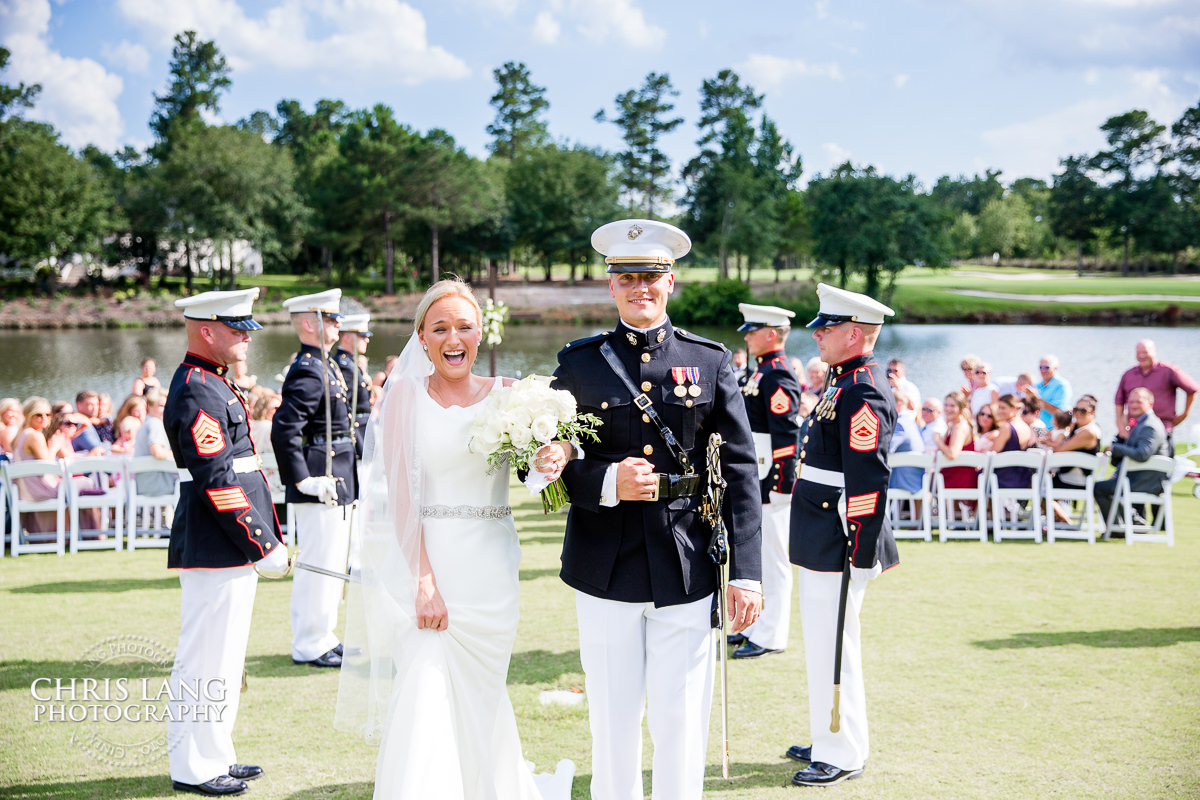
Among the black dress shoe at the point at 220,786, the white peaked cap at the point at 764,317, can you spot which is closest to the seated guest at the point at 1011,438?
the white peaked cap at the point at 764,317

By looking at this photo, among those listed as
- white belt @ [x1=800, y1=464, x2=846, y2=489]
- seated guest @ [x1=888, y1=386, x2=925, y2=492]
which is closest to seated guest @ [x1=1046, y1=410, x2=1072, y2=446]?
seated guest @ [x1=888, y1=386, x2=925, y2=492]

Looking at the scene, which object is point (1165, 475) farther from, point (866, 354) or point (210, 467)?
point (210, 467)

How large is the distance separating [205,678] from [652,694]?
234cm

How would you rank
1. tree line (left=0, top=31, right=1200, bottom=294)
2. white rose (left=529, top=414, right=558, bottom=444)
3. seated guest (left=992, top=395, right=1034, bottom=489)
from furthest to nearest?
tree line (left=0, top=31, right=1200, bottom=294)
seated guest (left=992, top=395, right=1034, bottom=489)
white rose (left=529, top=414, right=558, bottom=444)

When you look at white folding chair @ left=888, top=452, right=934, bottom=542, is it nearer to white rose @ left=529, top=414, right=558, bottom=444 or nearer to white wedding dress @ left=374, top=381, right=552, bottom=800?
white wedding dress @ left=374, top=381, right=552, bottom=800

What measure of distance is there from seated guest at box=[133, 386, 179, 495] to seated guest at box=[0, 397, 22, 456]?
1484 millimetres

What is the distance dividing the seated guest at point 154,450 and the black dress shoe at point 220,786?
5748mm

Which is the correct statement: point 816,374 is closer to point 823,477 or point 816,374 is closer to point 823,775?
point 823,477

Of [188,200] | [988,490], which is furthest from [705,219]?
[988,490]

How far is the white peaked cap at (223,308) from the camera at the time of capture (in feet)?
14.5

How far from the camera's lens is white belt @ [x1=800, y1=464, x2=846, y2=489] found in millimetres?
4547

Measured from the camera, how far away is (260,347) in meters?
39.7

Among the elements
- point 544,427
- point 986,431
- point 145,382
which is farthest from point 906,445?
point 145,382

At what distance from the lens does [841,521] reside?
448 cm
